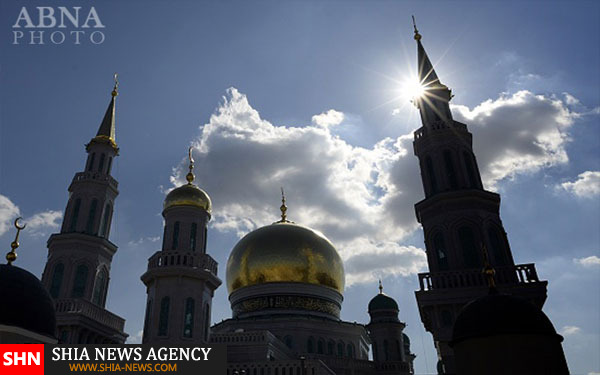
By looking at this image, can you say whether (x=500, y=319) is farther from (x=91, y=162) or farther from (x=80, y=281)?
(x=91, y=162)

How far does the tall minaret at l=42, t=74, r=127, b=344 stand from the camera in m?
21.5

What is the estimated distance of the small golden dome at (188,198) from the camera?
2481 centimetres

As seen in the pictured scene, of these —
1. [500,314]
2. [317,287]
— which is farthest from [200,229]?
[500,314]

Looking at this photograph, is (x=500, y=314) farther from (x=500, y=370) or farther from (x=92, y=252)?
(x=92, y=252)

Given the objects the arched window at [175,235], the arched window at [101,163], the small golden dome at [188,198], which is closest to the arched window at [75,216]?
the arched window at [101,163]

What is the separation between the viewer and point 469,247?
1925 centimetres

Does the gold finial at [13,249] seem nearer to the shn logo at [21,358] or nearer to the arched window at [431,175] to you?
the shn logo at [21,358]

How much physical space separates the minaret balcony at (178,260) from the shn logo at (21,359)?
33.6ft

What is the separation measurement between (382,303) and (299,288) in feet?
24.7

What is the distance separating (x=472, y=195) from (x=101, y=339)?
60.8ft

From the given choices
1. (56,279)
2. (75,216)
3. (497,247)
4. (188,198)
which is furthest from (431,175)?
(56,279)

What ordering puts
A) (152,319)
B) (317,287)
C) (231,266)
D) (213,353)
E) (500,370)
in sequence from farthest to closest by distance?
(231,266)
(317,287)
(152,319)
(213,353)
(500,370)

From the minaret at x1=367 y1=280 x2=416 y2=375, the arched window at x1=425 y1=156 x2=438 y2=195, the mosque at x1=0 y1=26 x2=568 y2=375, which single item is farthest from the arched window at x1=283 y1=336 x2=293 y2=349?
the arched window at x1=425 y1=156 x2=438 y2=195

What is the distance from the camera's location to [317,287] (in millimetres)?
32562
